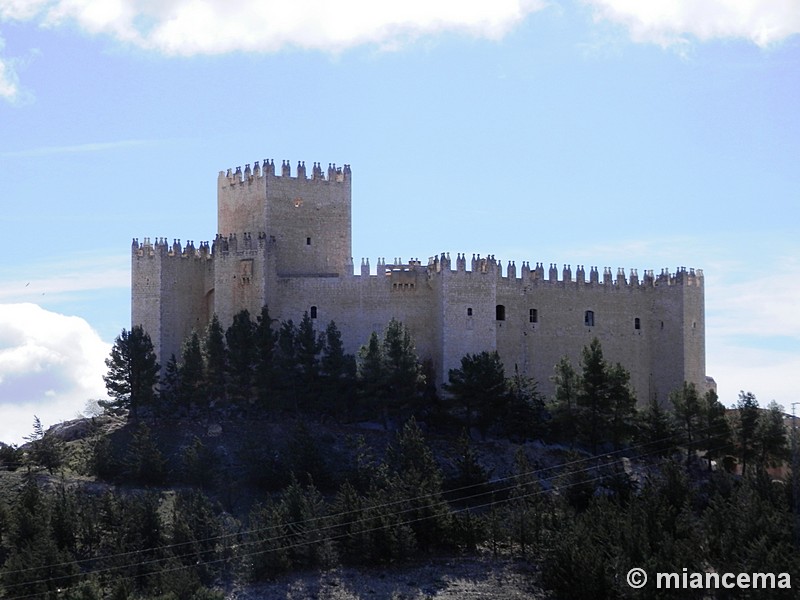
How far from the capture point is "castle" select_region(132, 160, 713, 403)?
174ft

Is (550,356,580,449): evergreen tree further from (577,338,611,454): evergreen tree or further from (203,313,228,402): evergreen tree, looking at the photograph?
(203,313,228,402): evergreen tree

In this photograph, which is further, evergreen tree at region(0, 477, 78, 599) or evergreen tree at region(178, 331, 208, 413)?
evergreen tree at region(178, 331, 208, 413)

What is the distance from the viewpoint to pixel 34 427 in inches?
1911

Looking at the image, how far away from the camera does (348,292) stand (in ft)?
175

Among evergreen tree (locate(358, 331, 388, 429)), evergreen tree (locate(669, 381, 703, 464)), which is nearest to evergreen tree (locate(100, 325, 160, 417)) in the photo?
evergreen tree (locate(358, 331, 388, 429))

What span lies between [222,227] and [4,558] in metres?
18.2

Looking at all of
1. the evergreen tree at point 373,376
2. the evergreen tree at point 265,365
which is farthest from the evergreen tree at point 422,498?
the evergreen tree at point 265,365

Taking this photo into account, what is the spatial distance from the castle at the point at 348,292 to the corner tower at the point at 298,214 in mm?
34

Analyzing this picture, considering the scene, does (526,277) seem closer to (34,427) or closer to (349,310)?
(349,310)

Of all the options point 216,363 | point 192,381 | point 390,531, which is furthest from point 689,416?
point 192,381

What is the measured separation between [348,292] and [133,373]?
25.4ft

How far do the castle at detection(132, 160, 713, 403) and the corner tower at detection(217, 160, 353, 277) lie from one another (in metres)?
0.03

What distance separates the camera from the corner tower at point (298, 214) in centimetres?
5388

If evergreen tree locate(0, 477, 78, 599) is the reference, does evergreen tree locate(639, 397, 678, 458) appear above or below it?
above
